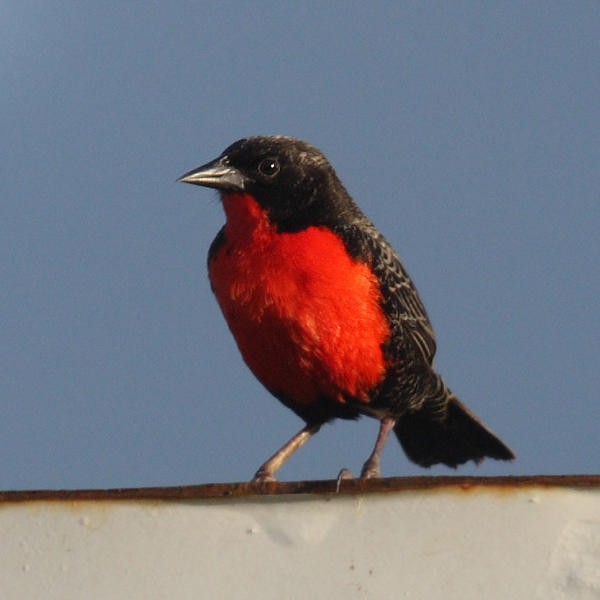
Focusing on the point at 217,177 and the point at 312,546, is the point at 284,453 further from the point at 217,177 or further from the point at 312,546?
the point at 312,546

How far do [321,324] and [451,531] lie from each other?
106 inches

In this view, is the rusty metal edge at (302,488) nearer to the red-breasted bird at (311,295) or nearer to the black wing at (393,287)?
the red-breasted bird at (311,295)

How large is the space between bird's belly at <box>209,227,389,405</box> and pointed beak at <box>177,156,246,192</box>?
1.01 ft

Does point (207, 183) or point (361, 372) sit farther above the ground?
point (207, 183)

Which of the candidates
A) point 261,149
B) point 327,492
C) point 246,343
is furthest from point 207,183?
point 327,492

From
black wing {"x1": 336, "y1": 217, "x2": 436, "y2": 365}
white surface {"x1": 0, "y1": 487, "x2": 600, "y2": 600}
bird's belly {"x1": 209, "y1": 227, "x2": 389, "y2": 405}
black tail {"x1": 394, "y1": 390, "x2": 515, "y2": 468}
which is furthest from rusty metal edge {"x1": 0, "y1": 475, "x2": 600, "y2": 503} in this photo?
black tail {"x1": 394, "y1": 390, "x2": 515, "y2": 468}

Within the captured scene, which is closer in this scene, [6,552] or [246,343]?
[6,552]

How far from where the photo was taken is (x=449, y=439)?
792cm

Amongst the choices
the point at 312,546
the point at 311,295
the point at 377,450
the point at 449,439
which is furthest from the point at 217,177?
the point at 312,546

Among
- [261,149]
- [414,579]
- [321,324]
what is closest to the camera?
[414,579]

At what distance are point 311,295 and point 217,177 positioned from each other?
0.80m

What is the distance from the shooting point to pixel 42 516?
390 centimetres

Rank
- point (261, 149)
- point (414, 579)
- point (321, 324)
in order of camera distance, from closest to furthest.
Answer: point (414, 579)
point (321, 324)
point (261, 149)

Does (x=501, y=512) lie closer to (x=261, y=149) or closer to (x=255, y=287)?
(x=255, y=287)
